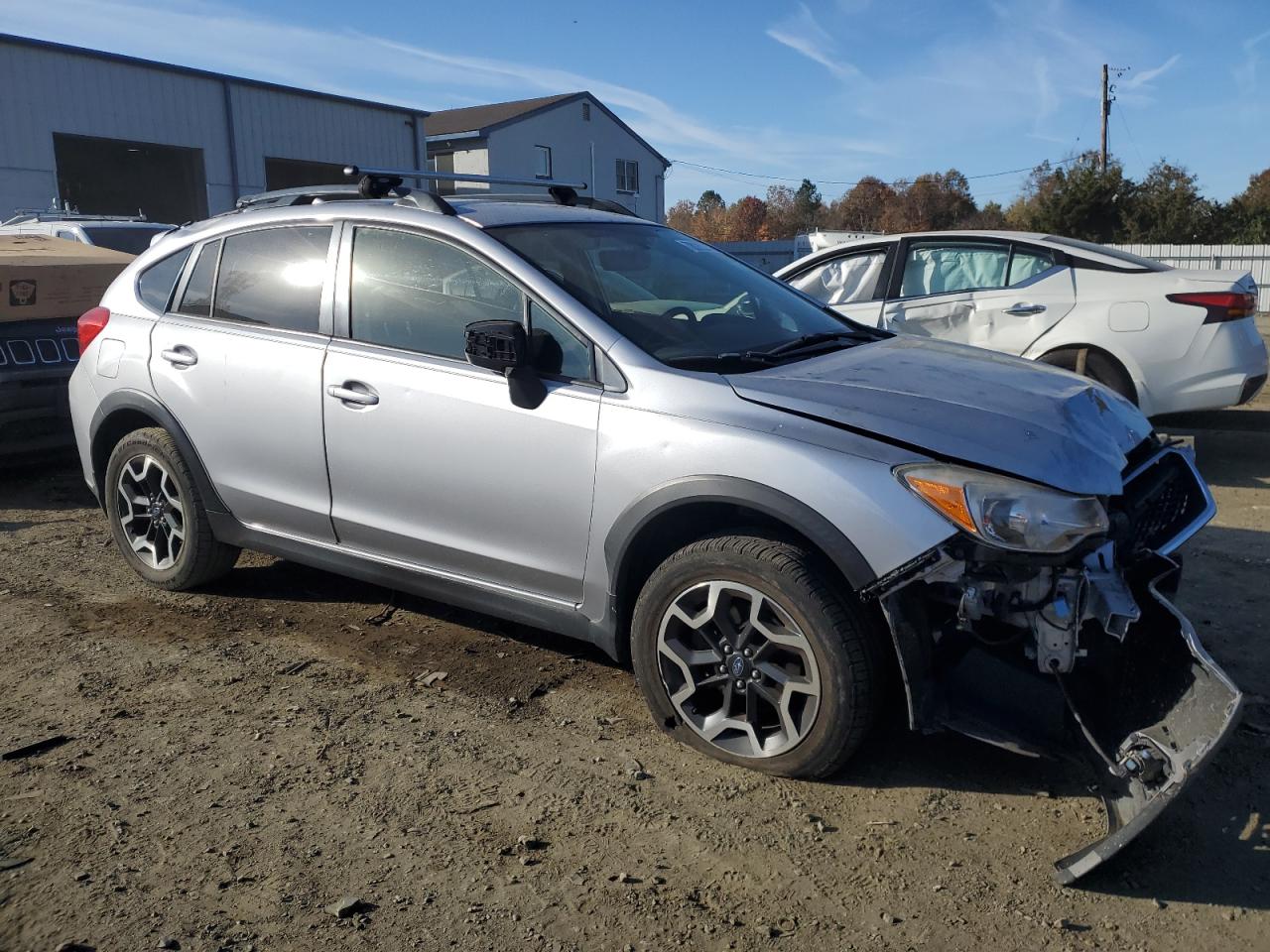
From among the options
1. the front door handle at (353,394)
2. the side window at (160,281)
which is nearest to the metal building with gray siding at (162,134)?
the side window at (160,281)

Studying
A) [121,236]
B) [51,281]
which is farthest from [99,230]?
[51,281]

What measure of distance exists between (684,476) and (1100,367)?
4.87 m

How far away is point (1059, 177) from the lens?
36375 millimetres

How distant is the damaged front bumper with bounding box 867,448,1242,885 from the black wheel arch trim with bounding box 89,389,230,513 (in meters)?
3.07

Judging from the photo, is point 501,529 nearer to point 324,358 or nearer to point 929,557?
point 324,358

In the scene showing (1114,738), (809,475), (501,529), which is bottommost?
(1114,738)

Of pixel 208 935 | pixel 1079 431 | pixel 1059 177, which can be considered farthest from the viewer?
pixel 1059 177

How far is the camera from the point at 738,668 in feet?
10.8

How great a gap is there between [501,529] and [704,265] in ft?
5.14

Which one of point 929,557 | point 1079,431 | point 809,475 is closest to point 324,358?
point 809,475

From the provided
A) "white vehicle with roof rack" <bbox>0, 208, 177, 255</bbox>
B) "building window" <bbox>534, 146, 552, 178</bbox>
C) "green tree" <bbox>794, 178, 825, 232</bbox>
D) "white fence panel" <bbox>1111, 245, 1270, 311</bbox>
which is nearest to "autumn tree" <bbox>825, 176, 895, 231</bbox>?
"green tree" <bbox>794, 178, 825, 232</bbox>

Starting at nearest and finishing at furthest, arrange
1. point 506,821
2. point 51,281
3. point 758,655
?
point 506,821, point 758,655, point 51,281

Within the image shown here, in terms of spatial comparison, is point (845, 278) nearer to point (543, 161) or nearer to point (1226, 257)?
point (1226, 257)

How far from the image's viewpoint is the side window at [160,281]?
4953 millimetres
